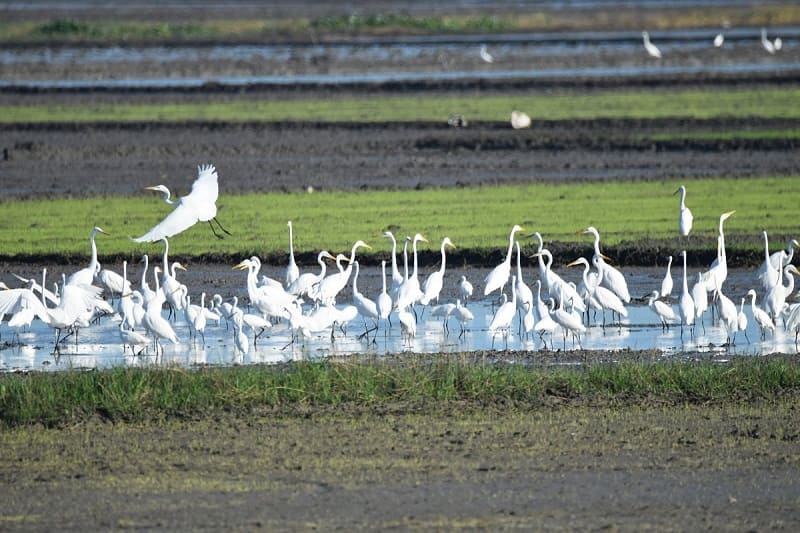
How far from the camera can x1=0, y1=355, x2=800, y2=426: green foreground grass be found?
12.5 metres

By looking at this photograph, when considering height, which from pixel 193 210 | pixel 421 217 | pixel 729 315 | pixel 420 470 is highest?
pixel 421 217

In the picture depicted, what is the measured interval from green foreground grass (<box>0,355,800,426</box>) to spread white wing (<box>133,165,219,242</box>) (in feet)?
12.2

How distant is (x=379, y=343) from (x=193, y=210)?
2.84m

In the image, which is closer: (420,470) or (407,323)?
(420,470)

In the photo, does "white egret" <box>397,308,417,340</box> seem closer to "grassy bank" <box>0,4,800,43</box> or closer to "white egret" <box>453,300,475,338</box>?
"white egret" <box>453,300,475,338</box>

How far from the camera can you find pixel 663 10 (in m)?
90.1

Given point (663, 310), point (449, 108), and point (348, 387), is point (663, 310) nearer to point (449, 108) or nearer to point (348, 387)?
point (348, 387)

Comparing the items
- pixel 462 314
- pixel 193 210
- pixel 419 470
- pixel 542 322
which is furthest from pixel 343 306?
pixel 419 470

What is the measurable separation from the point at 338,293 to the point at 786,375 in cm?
790

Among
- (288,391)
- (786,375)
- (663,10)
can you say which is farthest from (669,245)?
(663,10)

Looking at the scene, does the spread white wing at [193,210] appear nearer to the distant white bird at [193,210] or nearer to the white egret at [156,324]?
the distant white bird at [193,210]

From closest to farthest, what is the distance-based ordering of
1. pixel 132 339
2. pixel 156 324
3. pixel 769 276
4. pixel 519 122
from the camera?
pixel 132 339 < pixel 156 324 < pixel 769 276 < pixel 519 122

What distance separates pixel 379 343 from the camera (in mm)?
Answer: 16500

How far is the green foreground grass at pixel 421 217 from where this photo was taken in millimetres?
22109
